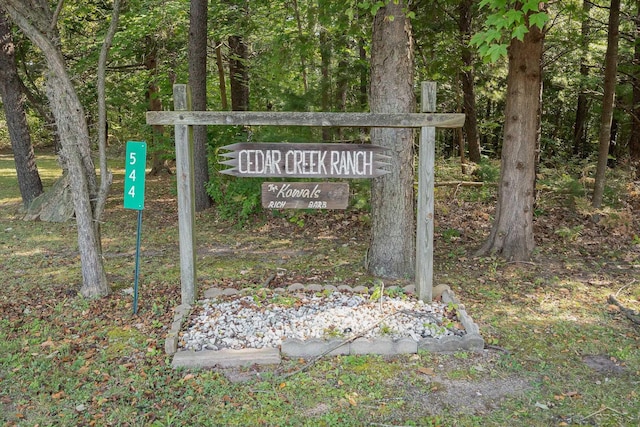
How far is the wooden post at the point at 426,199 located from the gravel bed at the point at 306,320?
0.22 meters

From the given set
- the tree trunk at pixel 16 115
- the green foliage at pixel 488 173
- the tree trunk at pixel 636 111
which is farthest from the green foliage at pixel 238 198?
the tree trunk at pixel 636 111

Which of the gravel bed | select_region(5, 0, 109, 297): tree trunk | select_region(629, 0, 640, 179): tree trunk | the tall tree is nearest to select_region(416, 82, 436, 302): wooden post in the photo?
the gravel bed

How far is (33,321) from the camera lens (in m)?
5.06

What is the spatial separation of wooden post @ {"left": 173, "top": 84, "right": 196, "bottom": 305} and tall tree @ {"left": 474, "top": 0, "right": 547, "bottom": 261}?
3.98m

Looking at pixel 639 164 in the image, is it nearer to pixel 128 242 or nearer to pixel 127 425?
pixel 128 242

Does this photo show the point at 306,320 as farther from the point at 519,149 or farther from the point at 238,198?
the point at 238,198

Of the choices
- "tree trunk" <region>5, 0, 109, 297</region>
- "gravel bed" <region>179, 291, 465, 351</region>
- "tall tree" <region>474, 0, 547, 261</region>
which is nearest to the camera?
"gravel bed" <region>179, 291, 465, 351</region>

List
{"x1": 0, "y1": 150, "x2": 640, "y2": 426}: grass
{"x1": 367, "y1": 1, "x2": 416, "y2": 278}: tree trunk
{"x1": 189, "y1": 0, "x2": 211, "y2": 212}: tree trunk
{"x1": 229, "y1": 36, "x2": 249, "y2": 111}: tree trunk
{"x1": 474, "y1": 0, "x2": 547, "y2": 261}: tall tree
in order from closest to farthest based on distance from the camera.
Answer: {"x1": 0, "y1": 150, "x2": 640, "y2": 426}: grass, {"x1": 367, "y1": 1, "x2": 416, "y2": 278}: tree trunk, {"x1": 474, "y1": 0, "x2": 547, "y2": 261}: tall tree, {"x1": 189, "y1": 0, "x2": 211, "y2": 212}: tree trunk, {"x1": 229, "y1": 36, "x2": 249, "y2": 111}: tree trunk

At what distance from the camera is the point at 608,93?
8719 mm

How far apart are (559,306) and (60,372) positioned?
4.87 meters

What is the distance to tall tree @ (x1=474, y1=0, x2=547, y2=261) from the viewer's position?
6.51 metres

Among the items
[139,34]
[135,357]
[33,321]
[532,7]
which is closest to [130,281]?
[33,321]

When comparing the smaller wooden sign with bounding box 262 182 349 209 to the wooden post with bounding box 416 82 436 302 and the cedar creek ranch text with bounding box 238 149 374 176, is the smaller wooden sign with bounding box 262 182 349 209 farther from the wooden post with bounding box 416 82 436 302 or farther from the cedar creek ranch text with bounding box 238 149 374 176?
the wooden post with bounding box 416 82 436 302

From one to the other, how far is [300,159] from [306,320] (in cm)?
155
